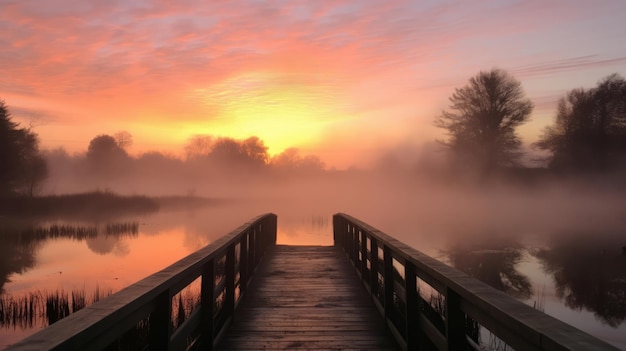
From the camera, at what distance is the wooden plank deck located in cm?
432

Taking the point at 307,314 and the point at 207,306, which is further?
the point at 307,314

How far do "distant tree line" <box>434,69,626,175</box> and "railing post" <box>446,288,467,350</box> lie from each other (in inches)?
1494

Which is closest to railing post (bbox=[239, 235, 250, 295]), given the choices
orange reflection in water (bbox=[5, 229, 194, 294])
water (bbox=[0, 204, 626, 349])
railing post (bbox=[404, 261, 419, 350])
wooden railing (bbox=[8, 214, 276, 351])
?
wooden railing (bbox=[8, 214, 276, 351])

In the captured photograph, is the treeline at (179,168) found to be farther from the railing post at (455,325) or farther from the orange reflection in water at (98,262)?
the railing post at (455,325)

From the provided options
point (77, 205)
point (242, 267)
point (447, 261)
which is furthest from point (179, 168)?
point (242, 267)

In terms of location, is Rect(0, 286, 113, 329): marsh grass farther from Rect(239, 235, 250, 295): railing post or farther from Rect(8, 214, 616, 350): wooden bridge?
Rect(239, 235, 250, 295): railing post

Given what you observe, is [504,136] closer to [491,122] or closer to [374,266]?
[491,122]

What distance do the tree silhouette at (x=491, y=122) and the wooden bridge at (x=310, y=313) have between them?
105ft

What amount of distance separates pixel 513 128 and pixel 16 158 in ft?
137

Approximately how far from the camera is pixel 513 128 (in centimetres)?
3819

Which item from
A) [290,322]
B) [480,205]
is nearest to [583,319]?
[290,322]

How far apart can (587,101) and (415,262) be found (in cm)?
3985

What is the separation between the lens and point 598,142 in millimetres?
34719

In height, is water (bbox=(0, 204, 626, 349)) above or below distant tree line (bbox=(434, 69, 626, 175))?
below
